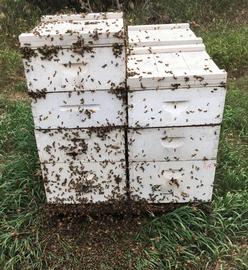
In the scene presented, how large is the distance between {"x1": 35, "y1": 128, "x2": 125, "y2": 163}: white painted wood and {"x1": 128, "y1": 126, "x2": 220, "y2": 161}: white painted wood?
0.37 feet

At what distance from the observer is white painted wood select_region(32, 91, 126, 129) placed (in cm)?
309

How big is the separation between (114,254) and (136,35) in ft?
6.98

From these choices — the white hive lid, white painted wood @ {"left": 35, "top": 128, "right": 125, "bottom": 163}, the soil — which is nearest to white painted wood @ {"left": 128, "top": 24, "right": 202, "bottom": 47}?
the white hive lid

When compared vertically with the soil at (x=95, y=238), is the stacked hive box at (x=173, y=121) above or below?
above

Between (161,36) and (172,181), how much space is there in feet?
4.87

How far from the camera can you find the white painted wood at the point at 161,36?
152 inches

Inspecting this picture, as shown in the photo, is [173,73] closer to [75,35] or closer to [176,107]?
[176,107]

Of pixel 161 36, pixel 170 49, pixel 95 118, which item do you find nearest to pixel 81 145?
pixel 95 118

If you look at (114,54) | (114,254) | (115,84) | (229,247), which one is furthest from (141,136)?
(229,247)

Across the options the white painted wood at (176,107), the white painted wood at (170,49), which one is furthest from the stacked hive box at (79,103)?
the white painted wood at (170,49)

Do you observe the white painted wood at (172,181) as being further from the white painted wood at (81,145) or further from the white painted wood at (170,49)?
the white painted wood at (170,49)

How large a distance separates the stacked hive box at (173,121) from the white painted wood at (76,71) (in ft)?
0.48

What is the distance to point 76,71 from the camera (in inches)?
119

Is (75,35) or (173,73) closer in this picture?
(75,35)
